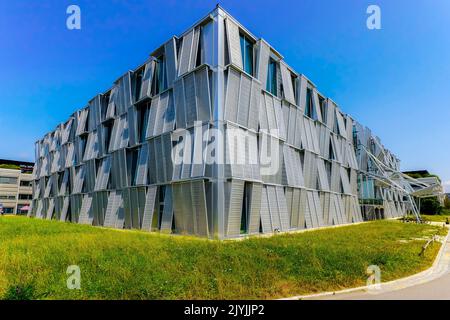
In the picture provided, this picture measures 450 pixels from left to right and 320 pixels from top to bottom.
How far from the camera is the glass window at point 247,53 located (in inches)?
884

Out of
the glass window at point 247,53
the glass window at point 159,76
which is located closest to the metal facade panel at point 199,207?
the glass window at point 247,53

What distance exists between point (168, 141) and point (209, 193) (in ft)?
21.2

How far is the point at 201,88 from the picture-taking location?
19984 millimetres

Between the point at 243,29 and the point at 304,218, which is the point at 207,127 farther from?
the point at 304,218

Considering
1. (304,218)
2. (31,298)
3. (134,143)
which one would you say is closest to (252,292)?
(31,298)

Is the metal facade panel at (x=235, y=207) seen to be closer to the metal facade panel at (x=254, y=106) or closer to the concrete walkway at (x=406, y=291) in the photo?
the metal facade panel at (x=254, y=106)

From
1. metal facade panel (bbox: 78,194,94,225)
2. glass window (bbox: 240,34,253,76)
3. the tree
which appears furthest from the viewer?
the tree

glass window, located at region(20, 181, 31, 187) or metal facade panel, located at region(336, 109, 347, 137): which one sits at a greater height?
metal facade panel, located at region(336, 109, 347, 137)

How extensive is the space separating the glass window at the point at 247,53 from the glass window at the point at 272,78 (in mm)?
2826

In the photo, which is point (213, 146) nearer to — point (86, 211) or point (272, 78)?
point (272, 78)

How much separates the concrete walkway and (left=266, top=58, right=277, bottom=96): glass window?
752 inches

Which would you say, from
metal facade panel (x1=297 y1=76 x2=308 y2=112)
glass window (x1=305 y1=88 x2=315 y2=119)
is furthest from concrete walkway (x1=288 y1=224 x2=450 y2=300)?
glass window (x1=305 y1=88 x2=315 y2=119)

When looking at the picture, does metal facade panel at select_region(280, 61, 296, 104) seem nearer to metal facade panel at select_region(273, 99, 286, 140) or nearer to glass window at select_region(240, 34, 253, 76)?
metal facade panel at select_region(273, 99, 286, 140)

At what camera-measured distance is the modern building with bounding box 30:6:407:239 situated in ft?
62.2
